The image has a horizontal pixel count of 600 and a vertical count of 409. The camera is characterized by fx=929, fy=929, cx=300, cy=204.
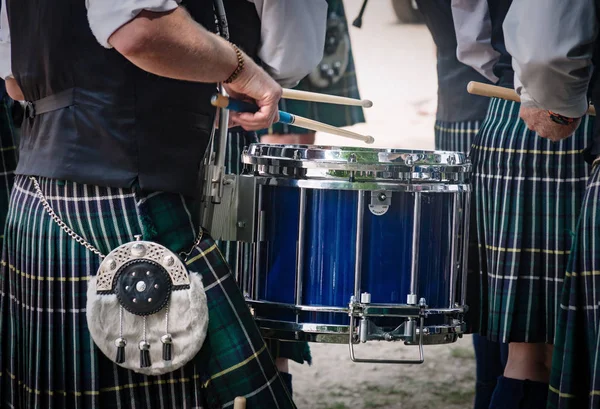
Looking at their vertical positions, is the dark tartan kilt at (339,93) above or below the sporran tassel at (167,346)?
above

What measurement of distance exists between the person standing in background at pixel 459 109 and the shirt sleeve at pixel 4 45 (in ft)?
5.96

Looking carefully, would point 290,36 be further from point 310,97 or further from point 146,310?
point 146,310

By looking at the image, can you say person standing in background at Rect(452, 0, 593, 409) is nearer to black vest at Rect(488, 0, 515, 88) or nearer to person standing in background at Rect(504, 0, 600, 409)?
black vest at Rect(488, 0, 515, 88)

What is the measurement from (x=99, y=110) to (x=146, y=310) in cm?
44

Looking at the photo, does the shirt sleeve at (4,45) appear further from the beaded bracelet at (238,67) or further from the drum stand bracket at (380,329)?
the drum stand bracket at (380,329)

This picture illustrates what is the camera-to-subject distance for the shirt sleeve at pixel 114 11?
1.83 metres

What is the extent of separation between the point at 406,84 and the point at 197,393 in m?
7.37

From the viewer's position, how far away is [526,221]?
3.17 metres

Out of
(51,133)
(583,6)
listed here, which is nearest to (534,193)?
Result: (583,6)

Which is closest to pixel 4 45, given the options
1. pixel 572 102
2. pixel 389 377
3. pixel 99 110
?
pixel 99 110

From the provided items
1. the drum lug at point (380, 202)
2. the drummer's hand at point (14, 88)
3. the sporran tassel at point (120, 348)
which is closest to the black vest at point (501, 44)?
the drum lug at point (380, 202)

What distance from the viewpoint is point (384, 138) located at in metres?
8.48

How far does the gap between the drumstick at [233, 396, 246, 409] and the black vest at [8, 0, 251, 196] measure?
0.47 metres

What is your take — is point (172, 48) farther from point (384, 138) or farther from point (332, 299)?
point (384, 138)
